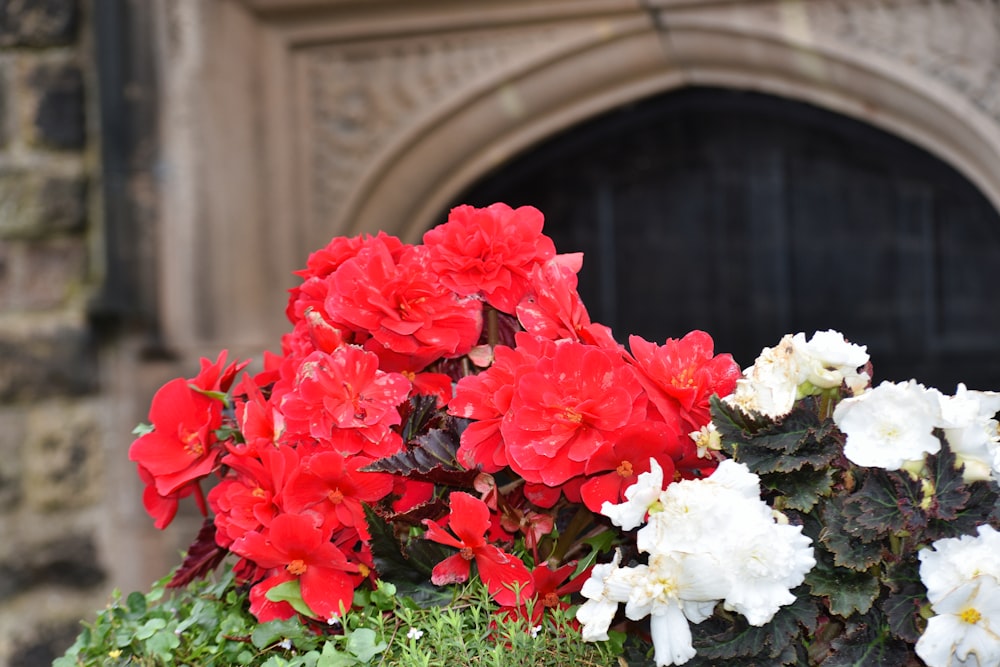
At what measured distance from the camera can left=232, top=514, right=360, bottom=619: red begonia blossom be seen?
0.87 metres

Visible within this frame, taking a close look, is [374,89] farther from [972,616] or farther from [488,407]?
[972,616]

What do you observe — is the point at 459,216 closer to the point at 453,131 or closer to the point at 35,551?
the point at 453,131

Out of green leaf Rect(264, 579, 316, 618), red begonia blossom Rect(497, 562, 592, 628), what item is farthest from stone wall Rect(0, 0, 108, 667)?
red begonia blossom Rect(497, 562, 592, 628)

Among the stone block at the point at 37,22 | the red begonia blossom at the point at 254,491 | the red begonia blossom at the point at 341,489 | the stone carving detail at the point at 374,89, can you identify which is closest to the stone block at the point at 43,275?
the stone block at the point at 37,22

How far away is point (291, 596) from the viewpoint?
34.7 inches

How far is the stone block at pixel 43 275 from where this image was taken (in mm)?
2342

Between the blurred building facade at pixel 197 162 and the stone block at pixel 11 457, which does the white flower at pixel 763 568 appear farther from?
the stone block at pixel 11 457

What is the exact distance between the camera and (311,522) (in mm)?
863

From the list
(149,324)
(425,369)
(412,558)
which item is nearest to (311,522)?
(412,558)

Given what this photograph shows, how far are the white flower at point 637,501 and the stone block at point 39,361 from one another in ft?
6.10

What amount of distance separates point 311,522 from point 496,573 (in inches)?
6.5

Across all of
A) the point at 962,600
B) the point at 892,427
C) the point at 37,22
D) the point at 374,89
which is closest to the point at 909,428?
the point at 892,427

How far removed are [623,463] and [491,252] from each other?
25cm

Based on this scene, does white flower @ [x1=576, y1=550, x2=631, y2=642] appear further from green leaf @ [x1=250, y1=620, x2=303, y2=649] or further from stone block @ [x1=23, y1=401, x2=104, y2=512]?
stone block @ [x1=23, y1=401, x2=104, y2=512]
